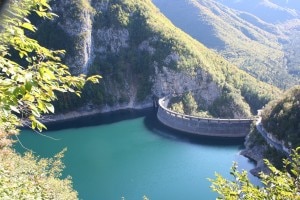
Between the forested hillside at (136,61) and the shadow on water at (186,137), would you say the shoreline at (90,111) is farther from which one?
the shadow on water at (186,137)

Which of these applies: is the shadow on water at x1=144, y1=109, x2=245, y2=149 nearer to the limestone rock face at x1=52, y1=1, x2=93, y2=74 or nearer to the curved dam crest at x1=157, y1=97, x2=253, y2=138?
the curved dam crest at x1=157, y1=97, x2=253, y2=138

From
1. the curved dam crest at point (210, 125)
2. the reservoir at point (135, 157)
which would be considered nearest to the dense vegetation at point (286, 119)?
the reservoir at point (135, 157)

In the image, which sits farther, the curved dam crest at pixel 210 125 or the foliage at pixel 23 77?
the curved dam crest at pixel 210 125

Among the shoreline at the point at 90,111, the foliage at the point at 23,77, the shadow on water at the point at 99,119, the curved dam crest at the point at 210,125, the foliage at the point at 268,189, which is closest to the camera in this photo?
the foliage at the point at 23,77

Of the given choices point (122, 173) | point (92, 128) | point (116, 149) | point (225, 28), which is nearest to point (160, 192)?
point (122, 173)

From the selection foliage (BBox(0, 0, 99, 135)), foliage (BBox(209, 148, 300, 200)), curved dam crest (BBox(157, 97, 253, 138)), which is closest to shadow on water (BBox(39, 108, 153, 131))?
curved dam crest (BBox(157, 97, 253, 138))

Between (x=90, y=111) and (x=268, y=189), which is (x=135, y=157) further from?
(x=268, y=189)
